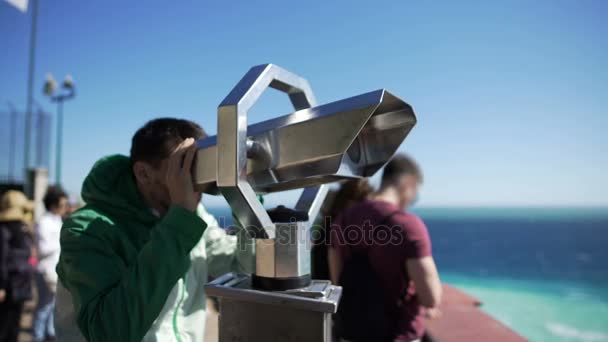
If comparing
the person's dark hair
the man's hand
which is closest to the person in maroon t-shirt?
the person's dark hair

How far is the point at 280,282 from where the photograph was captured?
643mm

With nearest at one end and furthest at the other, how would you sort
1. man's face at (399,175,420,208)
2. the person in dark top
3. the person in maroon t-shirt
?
the person in maroon t-shirt → man's face at (399,175,420,208) → the person in dark top

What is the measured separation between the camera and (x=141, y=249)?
917 millimetres

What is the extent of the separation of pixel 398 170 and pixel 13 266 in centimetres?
394

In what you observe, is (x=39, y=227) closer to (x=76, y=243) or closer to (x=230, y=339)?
(x=76, y=243)

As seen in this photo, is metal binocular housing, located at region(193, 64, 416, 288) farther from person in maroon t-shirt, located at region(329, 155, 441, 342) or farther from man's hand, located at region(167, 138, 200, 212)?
person in maroon t-shirt, located at region(329, 155, 441, 342)

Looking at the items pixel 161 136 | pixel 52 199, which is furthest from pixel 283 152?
pixel 52 199

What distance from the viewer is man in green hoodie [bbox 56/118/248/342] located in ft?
2.48

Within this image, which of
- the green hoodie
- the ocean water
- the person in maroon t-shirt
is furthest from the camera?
the ocean water

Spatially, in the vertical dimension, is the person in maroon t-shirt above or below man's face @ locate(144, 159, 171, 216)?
below

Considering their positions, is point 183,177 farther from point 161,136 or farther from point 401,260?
point 401,260

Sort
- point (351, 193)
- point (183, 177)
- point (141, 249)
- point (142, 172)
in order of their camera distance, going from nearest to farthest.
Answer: point (183, 177)
point (141, 249)
point (142, 172)
point (351, 193)

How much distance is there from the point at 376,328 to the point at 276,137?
151cm

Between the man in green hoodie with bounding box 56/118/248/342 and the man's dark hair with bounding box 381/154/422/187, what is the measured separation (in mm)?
1207
